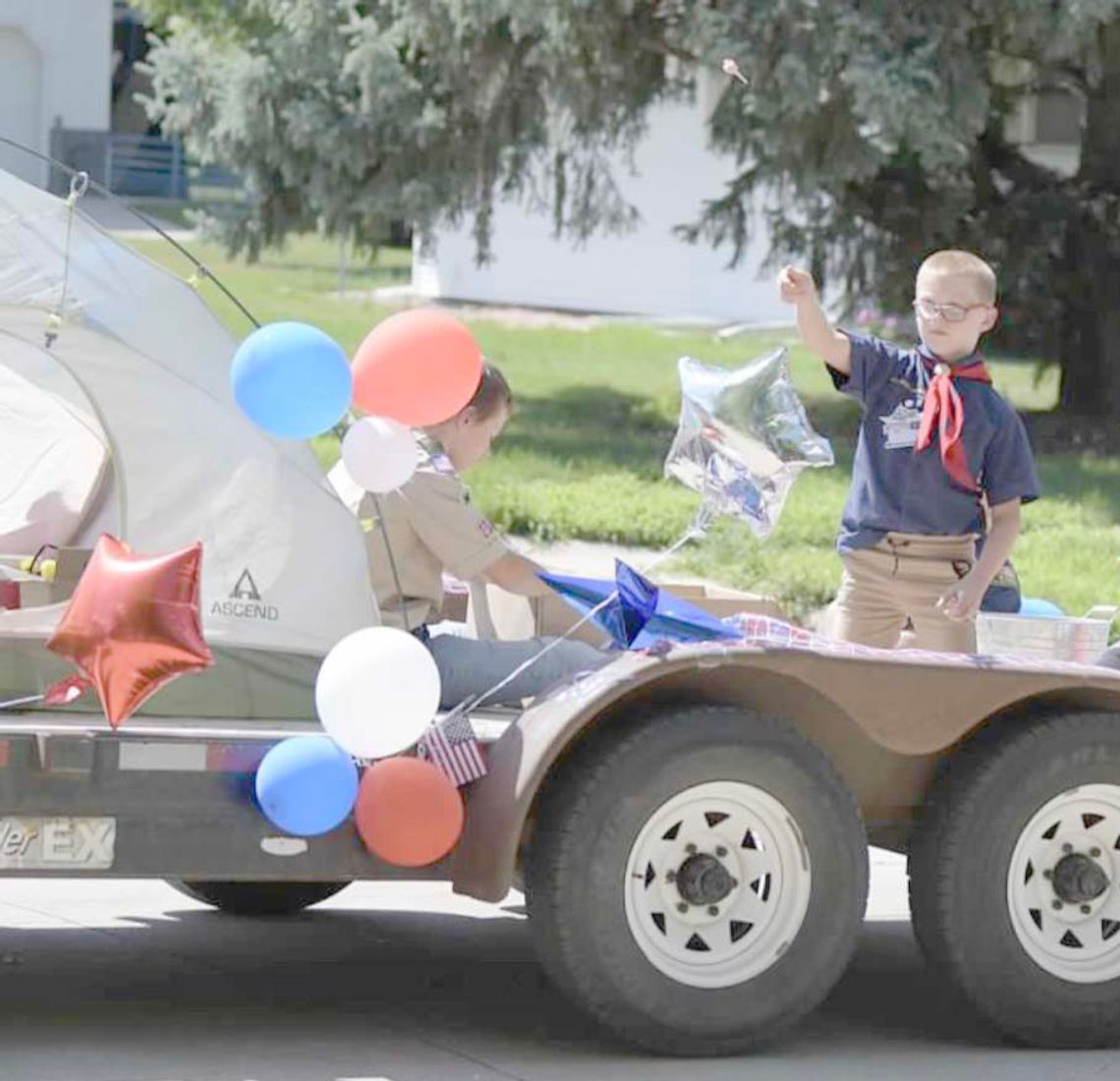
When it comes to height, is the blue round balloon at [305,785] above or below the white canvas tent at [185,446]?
below

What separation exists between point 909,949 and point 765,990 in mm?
1522

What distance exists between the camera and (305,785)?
5.24 m

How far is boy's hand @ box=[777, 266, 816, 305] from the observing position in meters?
6.19

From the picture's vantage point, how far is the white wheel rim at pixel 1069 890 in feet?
19.1

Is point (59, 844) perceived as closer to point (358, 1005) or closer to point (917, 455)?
point (358, 1005)

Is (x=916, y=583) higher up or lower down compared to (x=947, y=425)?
lower down

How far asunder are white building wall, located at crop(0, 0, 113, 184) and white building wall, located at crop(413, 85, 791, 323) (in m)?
12.4

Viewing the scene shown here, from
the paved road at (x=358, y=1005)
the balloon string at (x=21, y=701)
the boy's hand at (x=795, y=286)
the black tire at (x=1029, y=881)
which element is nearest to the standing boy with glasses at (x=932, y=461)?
the boy's hand at (x=795, y=286)

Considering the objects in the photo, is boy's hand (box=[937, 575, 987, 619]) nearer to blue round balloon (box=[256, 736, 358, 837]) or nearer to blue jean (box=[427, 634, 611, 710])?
blue jean (box=[427, 634, 611, 710])

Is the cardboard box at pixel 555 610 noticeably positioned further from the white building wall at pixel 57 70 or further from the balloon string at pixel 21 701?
the white building wall at pixel 57 70

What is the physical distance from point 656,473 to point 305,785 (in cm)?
1033

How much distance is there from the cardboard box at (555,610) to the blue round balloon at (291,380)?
95cm

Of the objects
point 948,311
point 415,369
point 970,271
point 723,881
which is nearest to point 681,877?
point 723,881

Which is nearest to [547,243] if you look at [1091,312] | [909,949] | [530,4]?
[1091,312]
